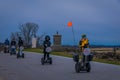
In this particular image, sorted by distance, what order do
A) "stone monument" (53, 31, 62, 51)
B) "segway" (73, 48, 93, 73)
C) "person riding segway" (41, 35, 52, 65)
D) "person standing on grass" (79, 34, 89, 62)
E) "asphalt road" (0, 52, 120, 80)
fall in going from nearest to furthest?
"asphalt road" (0, 52, 120, 80)
"segway" (73, 48, 93, 73)
"person standing on grass" (79, 34, 89, 62)
"person riding segway" (41, 35, 52, 65)
"stone monument" (53, 31, 62, 51)

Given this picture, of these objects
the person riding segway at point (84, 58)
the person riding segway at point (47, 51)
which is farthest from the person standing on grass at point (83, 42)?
the person riding segway at point (47, 51)

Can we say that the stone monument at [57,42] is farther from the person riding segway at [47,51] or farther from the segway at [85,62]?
the segway at [85,62]

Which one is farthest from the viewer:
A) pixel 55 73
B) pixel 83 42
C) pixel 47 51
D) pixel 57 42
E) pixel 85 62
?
pixel 57 42

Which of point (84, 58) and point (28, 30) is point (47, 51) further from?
point (28, 30)

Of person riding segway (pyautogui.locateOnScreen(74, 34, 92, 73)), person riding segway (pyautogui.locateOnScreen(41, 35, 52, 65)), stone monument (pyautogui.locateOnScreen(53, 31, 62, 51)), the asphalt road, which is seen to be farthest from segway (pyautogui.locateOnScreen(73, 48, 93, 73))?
stone monument (pyautogui.locateOnScreen(53, 31, 62, 51))

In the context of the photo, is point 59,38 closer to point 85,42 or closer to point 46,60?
point 46,60

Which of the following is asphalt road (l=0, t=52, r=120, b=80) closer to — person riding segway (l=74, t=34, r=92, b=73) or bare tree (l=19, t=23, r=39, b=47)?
person riding segway (l=74, t=34, r=92, b=73)

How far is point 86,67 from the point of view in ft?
60.6

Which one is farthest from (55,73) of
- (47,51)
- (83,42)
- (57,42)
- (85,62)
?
(57,42)

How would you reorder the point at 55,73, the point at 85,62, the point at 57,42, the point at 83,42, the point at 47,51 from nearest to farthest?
the point at 55,73 → the point at 85,62 → the point at 83,42 → the point at 47,51 → the point at 57,42

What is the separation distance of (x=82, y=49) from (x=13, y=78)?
14.5ft

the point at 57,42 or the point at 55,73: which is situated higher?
the point at 57,42

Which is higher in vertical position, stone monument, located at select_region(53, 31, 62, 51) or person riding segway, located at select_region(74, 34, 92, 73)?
stone monument, located at select_region(53, 31, 62, 51)

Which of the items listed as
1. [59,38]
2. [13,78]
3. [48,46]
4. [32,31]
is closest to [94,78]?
[13,78]
